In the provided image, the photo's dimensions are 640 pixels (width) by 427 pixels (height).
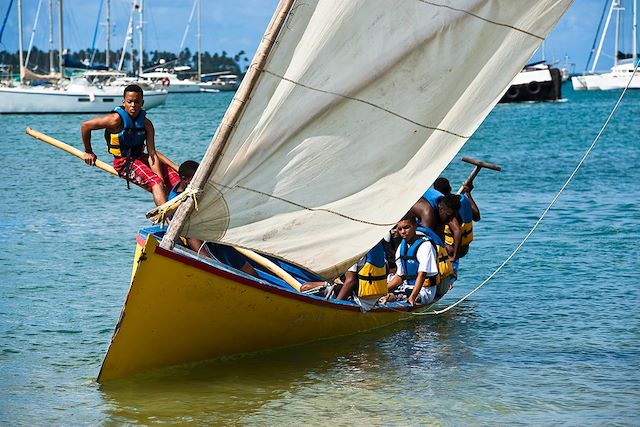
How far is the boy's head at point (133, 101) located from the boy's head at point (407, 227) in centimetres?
300

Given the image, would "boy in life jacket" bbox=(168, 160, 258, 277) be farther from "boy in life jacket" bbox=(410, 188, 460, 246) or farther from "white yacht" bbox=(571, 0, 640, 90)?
"white yacht" bbox=(571, 0, 640, 90)

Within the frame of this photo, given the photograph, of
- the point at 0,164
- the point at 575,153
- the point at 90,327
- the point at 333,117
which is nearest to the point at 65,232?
the point at 90,327

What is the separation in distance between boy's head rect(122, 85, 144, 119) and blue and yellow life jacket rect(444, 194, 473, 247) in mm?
3940

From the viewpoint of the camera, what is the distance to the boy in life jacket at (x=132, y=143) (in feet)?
38.4

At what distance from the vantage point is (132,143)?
39.5 feet

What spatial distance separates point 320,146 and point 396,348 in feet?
10.7

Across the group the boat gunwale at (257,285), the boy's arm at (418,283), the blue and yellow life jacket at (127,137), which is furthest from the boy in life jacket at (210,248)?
the boy's arm at (418,283)

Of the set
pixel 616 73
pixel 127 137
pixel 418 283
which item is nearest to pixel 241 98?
pixel 127 137

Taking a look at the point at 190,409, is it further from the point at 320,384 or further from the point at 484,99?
the point at 484,99

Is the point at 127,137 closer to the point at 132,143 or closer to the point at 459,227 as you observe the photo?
the point at 132,143

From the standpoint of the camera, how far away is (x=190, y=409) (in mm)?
9617

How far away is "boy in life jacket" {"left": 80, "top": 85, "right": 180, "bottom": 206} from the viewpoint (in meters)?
11.7

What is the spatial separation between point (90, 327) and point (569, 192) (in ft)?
53.5

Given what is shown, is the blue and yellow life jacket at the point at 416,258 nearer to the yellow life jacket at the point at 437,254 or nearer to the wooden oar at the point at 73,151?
the yellow life jacket at the point at 437,254
